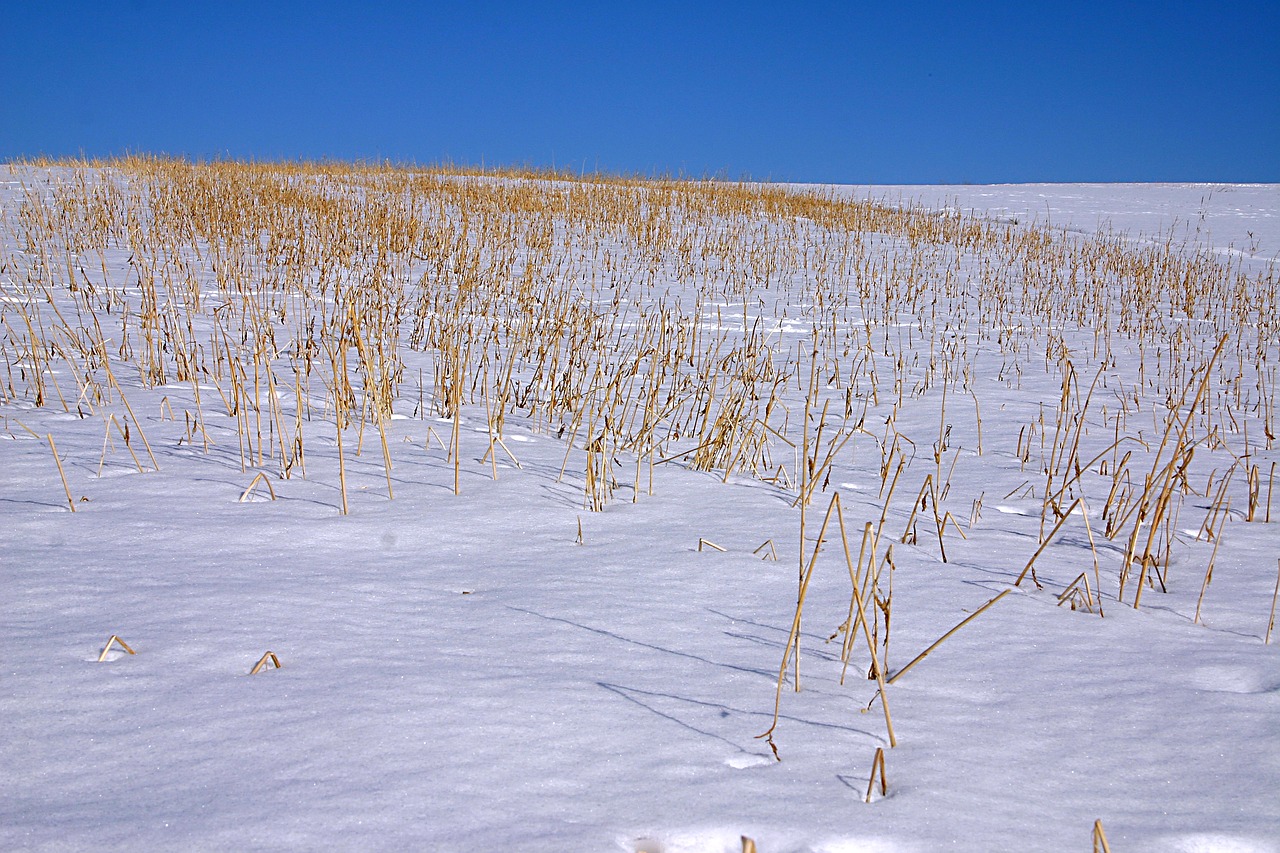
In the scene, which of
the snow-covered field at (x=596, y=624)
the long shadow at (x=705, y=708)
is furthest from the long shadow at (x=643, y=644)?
the long shadow at (x=705, y=708)

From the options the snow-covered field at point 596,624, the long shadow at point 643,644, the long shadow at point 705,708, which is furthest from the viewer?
the long shadow at point 643,644

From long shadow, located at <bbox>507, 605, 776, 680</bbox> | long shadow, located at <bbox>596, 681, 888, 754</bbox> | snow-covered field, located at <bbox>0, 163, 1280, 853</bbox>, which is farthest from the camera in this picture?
long shadow, located at <bbox>507, 605, 776, 680</bbox>

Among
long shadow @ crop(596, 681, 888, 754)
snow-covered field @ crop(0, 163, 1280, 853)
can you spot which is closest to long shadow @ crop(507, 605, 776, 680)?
snow-covered field @ crop(0, 163, 1280, 853)

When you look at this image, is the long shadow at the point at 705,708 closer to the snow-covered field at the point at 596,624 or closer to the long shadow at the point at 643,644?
the snow-covered field at the point at 596,624

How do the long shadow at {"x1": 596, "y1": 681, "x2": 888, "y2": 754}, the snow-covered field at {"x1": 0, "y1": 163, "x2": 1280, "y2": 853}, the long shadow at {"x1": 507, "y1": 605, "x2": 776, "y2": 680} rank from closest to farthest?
1. the snow-covered field at {"x1": 0, "y1": 163, "x2": 1280, "y2": 853}
2. the long shadow at {"x1": 596, "y1": 681, "x2": 888, "y2": 754}
3. the long shadow at {"x1": 507, "y1": 605, "x2": 776, "y2": 680}

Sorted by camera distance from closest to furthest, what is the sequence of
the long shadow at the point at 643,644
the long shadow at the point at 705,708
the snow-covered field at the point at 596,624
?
the snow-covered field at the point at 596,624 < the long shadow at the point at 705,708 < the long shadow at the point at 643,644

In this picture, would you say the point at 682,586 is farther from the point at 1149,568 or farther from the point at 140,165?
the point at 140,165

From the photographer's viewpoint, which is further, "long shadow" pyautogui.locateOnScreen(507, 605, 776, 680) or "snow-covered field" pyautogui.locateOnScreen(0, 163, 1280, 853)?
"long shadow" pyautogui.locateOnScreen(507, 605, 776, 680)

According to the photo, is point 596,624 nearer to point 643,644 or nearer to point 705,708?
point 643,644

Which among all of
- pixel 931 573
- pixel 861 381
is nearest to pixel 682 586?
pixel 931 573

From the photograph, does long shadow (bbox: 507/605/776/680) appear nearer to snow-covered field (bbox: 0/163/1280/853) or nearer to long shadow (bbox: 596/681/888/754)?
snow-covered field (bbox: 0/163/1280/853)

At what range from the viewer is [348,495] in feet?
8.64

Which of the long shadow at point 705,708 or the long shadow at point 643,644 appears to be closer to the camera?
the long shadow at point 705,708

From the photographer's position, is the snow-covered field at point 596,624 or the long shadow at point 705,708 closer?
the snow-covered field at point 596,624
